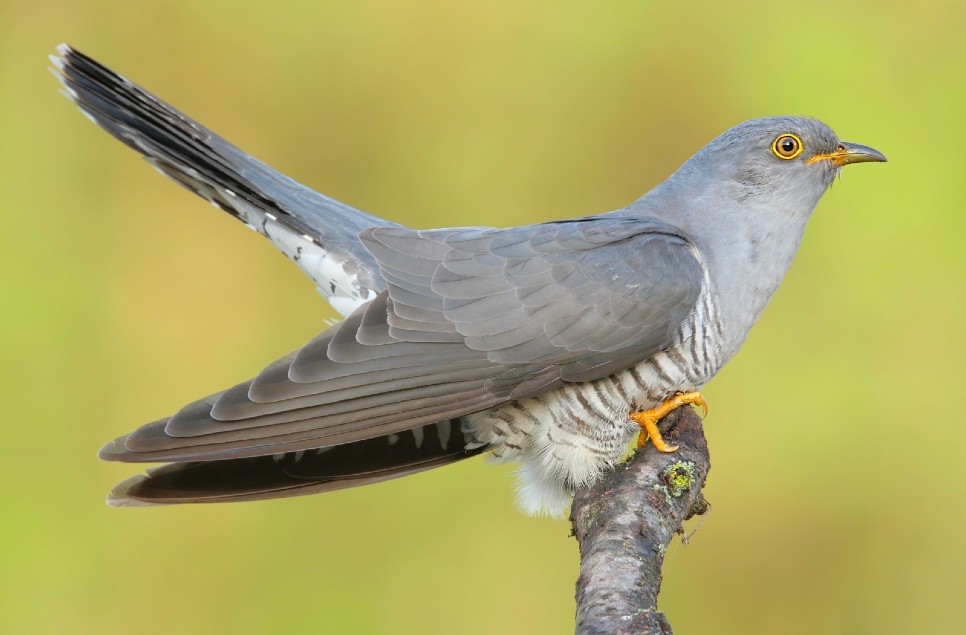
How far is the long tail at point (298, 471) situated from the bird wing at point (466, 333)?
0.20 metres

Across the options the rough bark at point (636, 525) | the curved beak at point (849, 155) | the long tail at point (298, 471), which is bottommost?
the rough bark at point (636, 525)

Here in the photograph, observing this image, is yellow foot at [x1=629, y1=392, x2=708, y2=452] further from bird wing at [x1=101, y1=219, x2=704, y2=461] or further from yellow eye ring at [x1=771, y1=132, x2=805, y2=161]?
yellow eye ring at [x1=771, y1=132, x2=805, y2=161]

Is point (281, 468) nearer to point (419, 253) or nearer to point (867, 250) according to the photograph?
point (419, 253)

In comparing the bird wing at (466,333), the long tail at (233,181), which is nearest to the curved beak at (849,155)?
the bird wing at (466,333)

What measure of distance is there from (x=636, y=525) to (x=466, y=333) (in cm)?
60

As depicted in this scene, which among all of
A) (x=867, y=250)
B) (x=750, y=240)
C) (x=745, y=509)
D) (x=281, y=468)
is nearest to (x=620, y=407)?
(x=750, y=240)

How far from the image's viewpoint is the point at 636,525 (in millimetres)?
2359

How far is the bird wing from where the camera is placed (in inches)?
96.7

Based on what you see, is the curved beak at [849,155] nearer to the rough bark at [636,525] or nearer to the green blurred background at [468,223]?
the rough bark at [636,525]

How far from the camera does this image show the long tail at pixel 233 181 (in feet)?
9.50

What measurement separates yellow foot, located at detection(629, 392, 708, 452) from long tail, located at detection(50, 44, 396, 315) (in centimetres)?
74

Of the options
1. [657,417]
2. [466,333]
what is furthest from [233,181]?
[657,417]

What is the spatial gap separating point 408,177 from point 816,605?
228cm

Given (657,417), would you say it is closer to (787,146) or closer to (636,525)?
(636,525)
